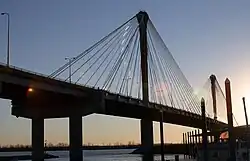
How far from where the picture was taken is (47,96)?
262ft

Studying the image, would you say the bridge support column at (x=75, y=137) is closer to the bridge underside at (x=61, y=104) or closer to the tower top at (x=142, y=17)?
the bridge underside at (x=61, y=104)

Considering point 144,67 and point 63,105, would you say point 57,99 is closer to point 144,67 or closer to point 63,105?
point 63,105

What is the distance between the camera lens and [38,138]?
285ft

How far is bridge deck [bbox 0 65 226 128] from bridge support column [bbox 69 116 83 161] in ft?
4.74

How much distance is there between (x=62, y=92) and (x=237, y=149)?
31.3 m

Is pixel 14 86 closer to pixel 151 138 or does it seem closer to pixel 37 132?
pixel 37 132

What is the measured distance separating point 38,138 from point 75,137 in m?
7.66

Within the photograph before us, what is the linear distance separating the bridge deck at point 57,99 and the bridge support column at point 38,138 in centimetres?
128

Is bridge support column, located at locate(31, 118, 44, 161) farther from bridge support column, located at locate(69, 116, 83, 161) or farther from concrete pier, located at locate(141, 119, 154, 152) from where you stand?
concrete pier, located at locate(141, 119, 154, 152)

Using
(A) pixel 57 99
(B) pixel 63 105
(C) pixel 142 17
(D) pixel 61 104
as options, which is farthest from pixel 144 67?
(A) pixel 57 99

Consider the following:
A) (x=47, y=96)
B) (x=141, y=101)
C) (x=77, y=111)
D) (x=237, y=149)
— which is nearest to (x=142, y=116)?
(x=141, y=101)

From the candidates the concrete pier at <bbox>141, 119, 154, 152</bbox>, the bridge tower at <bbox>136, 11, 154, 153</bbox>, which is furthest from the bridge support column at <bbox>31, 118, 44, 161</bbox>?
the concrete pier at <bbox>141, 119, 154, 152</bbox>

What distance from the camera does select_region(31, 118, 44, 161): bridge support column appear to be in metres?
86.9

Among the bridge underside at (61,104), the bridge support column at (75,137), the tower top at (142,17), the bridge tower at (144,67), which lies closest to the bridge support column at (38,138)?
the bridge underside at (61,104)
